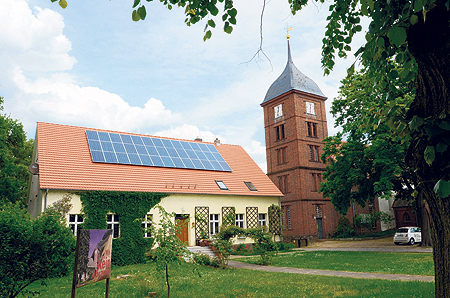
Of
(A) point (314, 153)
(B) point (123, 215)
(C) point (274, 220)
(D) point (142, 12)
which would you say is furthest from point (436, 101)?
(A) point (314, 153)

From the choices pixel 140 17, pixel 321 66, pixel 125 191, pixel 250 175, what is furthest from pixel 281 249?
pixel 140 17

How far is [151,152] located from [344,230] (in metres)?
23.6

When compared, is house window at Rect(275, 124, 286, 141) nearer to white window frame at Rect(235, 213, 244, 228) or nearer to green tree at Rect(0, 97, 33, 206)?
white window frame at Rect(235, 213, 244, 228)

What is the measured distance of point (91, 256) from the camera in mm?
6578

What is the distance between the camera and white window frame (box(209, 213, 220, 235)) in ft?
82.6

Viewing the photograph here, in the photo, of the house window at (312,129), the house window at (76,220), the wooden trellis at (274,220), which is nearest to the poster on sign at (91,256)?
the house window at (76,220)

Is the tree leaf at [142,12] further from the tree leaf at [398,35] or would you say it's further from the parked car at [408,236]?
the parked car at [408,236]

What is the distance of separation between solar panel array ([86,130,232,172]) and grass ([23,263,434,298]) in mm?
11685

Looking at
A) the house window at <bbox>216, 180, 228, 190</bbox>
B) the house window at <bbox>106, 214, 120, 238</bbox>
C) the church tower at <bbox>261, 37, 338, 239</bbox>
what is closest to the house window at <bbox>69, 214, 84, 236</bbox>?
the house window at <bbox>106, 214, 120, 238</bbox>

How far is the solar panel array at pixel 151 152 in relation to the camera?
24.1 m

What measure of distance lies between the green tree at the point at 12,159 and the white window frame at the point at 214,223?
16523 millimetres

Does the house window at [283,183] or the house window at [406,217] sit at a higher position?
the house window at [283,183]

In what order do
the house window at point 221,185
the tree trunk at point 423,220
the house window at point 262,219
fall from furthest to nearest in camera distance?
the house window at point 262,219, the house window at point 221,185, the tree trunk at point 423,220

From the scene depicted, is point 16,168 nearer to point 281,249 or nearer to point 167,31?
point 281,249
